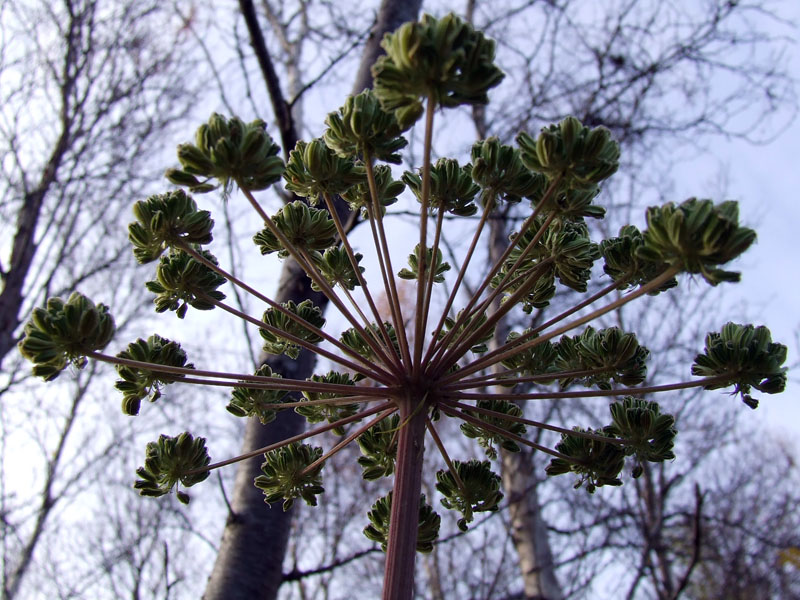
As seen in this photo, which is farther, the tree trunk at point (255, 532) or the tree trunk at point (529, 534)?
the tree trunk at point (529, 534)

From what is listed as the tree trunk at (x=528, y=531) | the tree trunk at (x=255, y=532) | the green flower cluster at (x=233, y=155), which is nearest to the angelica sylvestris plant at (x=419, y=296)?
the green flower cluster at (x=233, y=155)

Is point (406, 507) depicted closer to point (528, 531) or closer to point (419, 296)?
point (419, 296)

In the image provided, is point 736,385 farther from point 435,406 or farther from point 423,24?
point 423,24

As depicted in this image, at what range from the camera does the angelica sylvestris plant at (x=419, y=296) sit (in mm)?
1146

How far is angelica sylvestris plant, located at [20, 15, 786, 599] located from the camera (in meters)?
1.15

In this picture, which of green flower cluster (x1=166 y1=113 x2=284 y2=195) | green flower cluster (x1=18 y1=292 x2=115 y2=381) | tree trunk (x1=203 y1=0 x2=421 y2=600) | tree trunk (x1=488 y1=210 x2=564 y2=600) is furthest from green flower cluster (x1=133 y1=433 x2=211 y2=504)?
tree trunk (x1=488 y1=210 x2=564 y2=600)

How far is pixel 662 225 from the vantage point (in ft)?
3.77

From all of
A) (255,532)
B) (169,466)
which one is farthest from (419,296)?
(255,532)

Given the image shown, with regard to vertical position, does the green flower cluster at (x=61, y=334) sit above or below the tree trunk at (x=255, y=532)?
below

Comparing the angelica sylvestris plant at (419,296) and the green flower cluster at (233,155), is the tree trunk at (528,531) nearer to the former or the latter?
the angelica sylvestris plant at (419,296)

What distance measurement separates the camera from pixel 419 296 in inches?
54.6

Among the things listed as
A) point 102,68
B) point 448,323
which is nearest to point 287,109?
point 448,323

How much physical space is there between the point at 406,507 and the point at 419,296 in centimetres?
42

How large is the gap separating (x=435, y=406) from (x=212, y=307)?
58 centimetres
